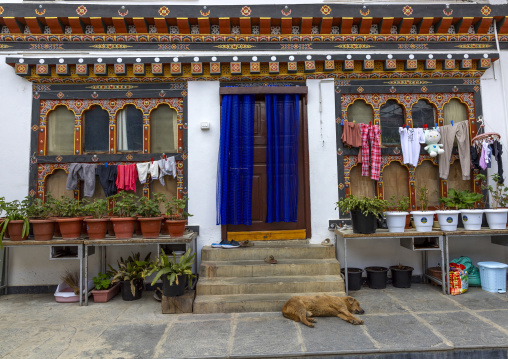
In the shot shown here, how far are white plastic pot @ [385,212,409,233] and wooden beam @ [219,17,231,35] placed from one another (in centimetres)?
419

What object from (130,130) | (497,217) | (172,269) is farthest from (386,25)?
(172,269)

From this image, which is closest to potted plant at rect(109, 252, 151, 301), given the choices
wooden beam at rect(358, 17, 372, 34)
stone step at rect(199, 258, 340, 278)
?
stone step at rect(199, 258, 340, 278)

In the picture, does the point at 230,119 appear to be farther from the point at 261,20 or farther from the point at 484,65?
the point at 484,65

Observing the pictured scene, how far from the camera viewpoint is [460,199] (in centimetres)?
614

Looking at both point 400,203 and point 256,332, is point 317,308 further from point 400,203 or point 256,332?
point 400,203

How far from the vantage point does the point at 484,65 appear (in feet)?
21.5

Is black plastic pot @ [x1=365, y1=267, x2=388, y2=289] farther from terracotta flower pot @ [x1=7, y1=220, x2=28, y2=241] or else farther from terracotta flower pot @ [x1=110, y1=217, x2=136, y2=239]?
terracotta flower pot @ [x1=7, y1=220, x2=28, y2=241]

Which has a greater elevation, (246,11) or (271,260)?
(246,11)

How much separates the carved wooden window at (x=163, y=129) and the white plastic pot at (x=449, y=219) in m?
4.64

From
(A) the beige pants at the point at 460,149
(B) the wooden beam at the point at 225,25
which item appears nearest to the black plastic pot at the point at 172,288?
(B) the wooden beam at the point at 225,25

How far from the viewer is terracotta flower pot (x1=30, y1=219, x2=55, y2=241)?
5.39 m

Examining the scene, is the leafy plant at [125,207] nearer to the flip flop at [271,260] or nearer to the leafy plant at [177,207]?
the leafy plant at [177,207]

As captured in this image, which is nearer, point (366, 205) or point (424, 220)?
point (366, 205)

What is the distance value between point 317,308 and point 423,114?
4.24m
